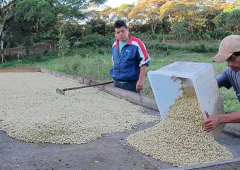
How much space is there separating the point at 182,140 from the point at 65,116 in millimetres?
1310

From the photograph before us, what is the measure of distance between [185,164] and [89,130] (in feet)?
3.38

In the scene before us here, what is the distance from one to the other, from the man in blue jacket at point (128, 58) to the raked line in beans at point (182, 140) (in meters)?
1.26

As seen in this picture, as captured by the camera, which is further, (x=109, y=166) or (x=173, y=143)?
(x=173, y=143)

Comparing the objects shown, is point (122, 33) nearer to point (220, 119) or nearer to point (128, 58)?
point (128, 58)

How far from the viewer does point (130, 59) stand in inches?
146

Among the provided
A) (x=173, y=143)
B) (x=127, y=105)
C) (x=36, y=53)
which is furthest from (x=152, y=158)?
(x=36, y=53)

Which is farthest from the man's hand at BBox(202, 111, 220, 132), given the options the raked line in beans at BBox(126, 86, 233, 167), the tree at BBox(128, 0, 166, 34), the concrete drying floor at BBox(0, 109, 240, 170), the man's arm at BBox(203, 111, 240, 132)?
the tree at BBox(128, 0, 166, 34)

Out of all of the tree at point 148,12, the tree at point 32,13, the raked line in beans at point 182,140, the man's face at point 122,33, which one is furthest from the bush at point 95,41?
the raked line in beans at point 182,140

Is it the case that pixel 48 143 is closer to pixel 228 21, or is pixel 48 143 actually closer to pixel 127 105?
pixel 127 105

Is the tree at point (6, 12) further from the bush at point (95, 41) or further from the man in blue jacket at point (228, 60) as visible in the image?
the man in blue jacket at point (228, 60)

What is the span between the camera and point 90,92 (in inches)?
187

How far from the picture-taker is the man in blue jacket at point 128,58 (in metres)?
3.62

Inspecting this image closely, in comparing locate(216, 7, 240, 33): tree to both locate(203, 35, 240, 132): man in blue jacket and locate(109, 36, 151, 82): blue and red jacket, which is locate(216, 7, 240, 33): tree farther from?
locate(203, 35, 240, 132): man in blue jacket

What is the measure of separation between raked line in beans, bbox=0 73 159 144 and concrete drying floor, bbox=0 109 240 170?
12 centimetres
